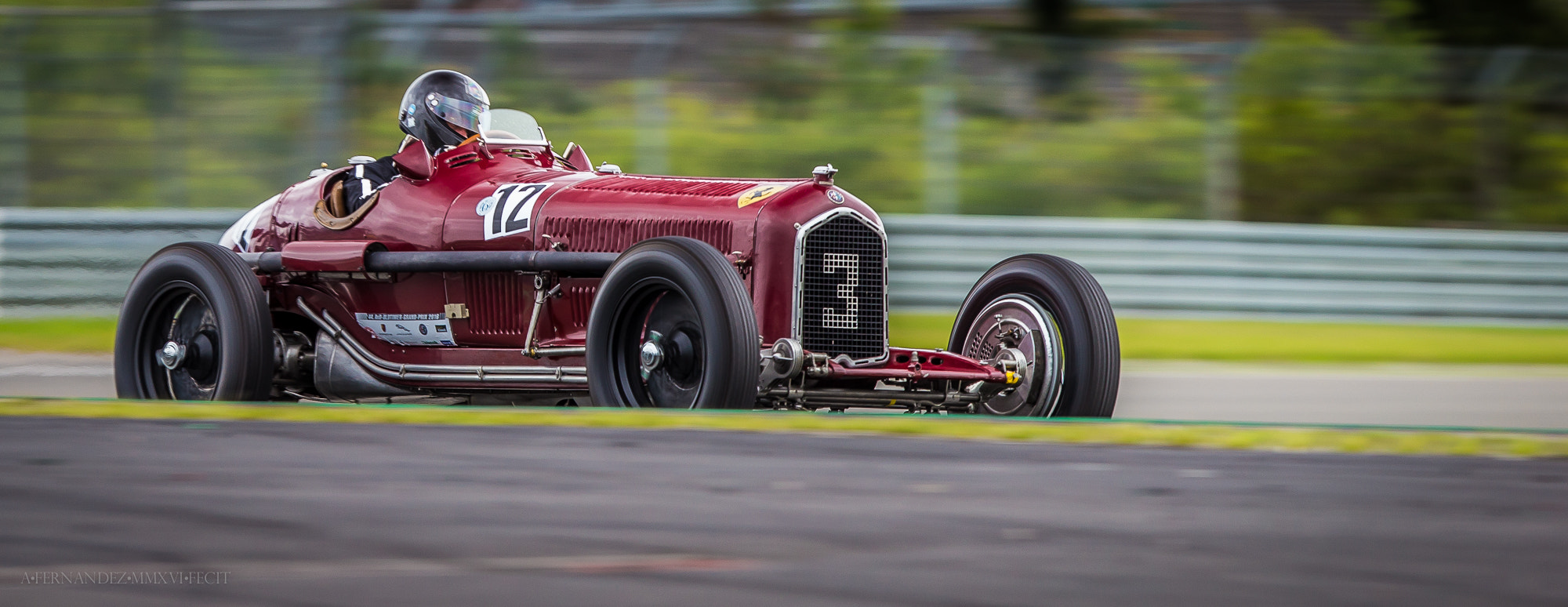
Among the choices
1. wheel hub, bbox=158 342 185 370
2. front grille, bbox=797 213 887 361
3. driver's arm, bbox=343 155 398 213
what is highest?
driver's arm, bbox=343 155 398 213

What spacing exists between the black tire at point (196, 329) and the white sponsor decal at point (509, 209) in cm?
102

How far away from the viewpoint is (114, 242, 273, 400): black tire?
7867mm

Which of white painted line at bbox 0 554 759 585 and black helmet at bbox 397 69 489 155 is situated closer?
white painted line at bbox 0 554 759 585

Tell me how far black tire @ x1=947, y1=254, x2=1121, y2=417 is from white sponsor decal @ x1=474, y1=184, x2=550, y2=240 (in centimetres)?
191

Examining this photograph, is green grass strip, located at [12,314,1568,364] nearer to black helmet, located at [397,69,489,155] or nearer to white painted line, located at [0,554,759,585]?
black helmet, located at [397,69,489,155]

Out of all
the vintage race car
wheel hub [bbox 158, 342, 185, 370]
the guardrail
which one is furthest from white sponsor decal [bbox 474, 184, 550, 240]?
the guardrail

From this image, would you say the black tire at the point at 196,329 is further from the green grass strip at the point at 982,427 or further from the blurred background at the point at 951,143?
the blurred background at the point at 951,143

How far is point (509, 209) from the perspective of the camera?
7.69 meters

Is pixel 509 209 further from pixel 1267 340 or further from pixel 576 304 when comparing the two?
pixel 1267 340

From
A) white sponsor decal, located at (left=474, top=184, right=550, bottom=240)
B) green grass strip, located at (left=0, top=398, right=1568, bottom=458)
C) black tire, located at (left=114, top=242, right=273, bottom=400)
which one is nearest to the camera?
green grass strip, located at (left=0, top=398, right=1568, bottom=458)

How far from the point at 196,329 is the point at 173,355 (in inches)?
9.6

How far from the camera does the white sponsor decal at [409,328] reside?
7.97 meters

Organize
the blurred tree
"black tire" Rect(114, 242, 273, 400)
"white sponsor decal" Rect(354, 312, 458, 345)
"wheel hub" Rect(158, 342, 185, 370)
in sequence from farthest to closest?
the blurred tree < "wheel hub" Rect(158, 342, 185, 370) < "white sponsor decal" Rect(354, 312, 458, 345) < "black tire" Rect(114, 242, 273, 400)

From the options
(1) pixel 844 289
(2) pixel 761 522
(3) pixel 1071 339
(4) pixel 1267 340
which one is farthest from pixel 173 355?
(4) pixel 1267 340
